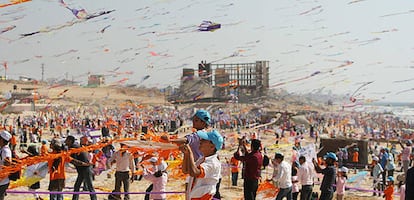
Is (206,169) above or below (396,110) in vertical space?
below

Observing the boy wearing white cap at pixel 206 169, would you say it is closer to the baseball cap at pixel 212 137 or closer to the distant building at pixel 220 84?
the baseball cap at pixel 212 137

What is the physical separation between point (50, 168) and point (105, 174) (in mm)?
5640

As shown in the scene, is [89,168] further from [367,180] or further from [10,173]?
[367,180]

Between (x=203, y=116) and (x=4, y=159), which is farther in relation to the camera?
(x=4, y=159)

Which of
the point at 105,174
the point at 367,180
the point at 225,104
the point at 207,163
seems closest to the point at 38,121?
the point at 105,174

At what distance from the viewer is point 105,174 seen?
1285 cm

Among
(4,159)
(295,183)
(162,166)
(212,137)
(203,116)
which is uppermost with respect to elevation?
(203,116)

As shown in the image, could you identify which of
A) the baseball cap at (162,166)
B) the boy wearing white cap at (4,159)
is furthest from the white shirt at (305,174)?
the boy wearing white cap at (4,159)

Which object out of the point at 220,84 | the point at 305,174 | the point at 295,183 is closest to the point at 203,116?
the point at 305,174

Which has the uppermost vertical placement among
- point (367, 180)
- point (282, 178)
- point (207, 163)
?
point (207, 163)

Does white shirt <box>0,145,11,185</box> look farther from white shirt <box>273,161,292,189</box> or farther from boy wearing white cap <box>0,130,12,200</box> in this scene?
white shirt <box>273,161,292,189</box>

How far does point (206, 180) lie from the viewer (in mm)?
4016

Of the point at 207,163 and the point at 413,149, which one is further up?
the point at 207,163

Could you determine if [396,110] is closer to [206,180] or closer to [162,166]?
[162,166]
